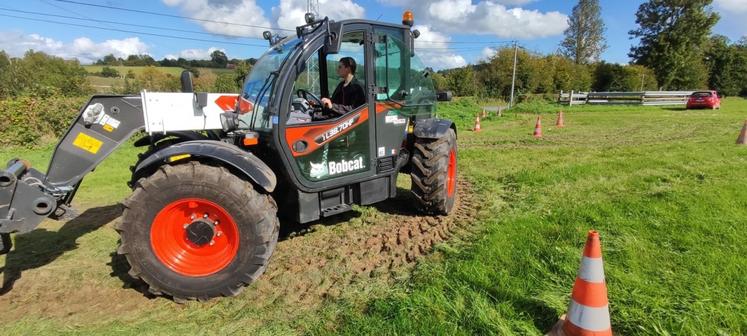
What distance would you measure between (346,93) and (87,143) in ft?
7.25

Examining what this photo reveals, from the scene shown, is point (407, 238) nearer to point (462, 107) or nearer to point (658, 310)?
point (658, 310)

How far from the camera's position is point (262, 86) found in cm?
380

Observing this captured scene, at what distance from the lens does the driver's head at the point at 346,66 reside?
13.7 feet

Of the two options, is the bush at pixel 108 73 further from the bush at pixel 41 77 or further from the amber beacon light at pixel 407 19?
the amber beacon light at pixel 407 19

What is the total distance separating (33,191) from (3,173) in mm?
214

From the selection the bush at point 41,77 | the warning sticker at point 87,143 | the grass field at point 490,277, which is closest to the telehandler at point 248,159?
the warning sticker at point 87,143

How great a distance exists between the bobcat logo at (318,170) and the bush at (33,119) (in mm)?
9510

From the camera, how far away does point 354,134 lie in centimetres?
399

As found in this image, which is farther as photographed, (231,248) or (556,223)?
(556,223)

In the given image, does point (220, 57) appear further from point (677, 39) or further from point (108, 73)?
point (677, 39)

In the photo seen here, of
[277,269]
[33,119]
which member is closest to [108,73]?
[33,119]

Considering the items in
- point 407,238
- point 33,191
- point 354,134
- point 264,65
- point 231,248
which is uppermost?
point 264,65

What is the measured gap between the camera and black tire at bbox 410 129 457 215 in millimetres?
4645

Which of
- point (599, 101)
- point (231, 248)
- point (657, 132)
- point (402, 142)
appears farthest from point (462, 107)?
point (231, 248)
